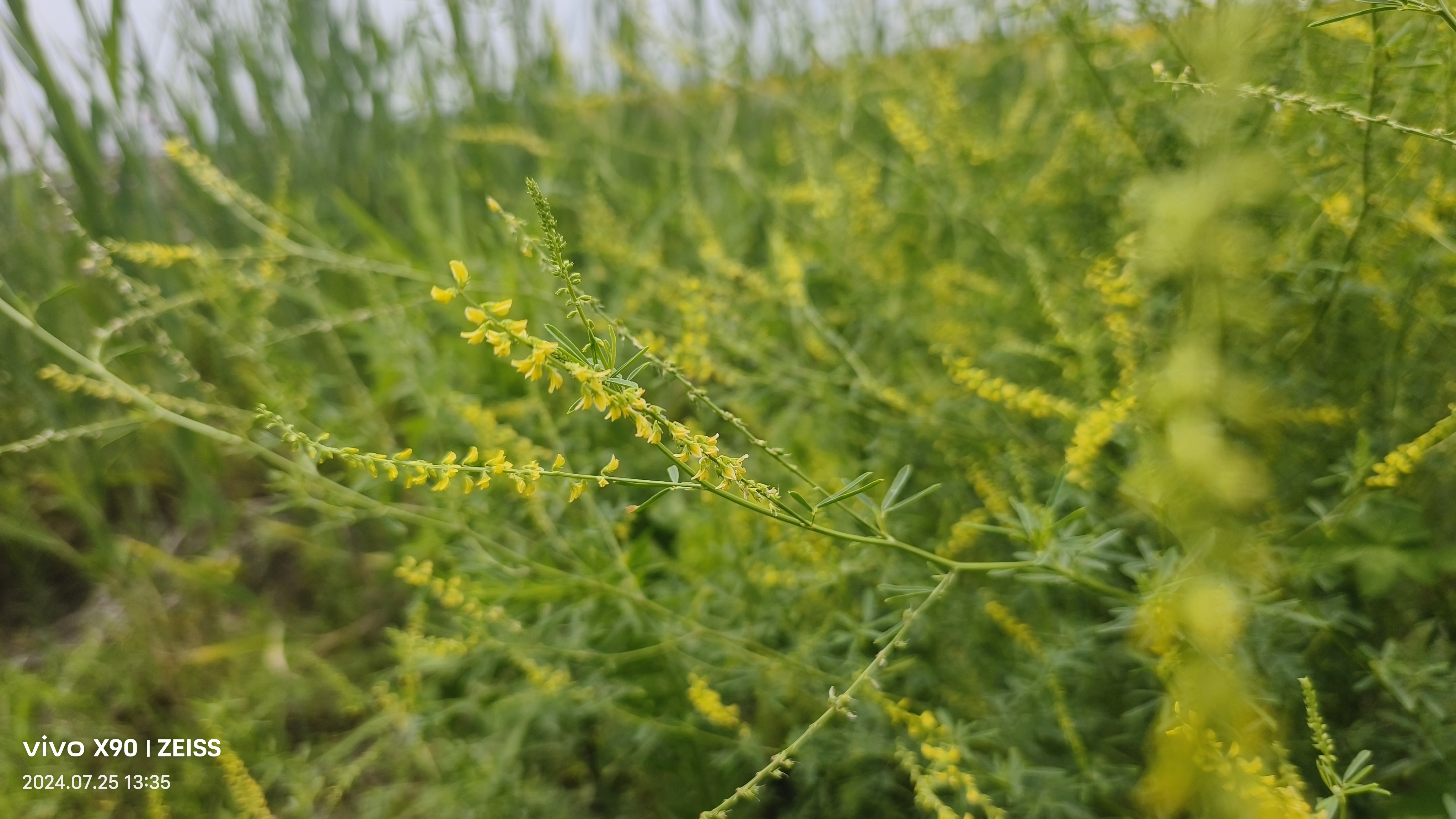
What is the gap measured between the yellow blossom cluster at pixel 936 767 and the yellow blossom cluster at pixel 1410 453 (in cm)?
56

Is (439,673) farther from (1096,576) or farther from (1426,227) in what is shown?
(1426,227)

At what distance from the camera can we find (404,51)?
112 inches

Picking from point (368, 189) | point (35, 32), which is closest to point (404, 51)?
point (368, 189)

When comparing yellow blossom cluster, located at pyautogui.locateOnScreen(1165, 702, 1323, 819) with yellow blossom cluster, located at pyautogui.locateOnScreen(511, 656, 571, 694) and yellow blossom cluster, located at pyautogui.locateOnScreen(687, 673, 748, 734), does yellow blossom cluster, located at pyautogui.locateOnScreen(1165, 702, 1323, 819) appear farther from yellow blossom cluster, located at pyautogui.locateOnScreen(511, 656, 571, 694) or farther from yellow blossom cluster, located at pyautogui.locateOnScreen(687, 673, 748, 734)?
yellow blossom cluster, located at pyautogui.locateOnScreen(511, 656, 571, 694)

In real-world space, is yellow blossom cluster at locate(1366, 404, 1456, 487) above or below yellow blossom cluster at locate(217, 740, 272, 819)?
above

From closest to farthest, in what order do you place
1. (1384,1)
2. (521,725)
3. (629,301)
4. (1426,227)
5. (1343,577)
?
(1384,1)
(1426,227)
(1343,577)
(521,725)
(629,301)

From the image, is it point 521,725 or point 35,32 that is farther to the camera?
point 35,32

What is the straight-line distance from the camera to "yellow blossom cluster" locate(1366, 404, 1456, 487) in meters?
0.97

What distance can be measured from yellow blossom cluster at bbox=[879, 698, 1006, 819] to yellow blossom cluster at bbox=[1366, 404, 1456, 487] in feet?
1.84

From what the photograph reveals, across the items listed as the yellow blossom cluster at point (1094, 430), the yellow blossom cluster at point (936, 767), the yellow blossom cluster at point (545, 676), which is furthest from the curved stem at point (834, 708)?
the yellow blossom cluster at point (545, 676)

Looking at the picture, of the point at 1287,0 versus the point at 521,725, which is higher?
the point at 1287,0

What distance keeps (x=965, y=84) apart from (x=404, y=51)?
173 cm

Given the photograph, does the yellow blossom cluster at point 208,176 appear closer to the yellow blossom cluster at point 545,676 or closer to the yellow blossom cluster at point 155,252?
the yellow blossom cluster at point 155,252

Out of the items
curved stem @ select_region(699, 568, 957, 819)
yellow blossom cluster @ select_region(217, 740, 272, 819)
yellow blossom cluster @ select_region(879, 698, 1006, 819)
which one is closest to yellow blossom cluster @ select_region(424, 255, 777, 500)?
curved stem @ select_region(699, 568, 957, 819)
